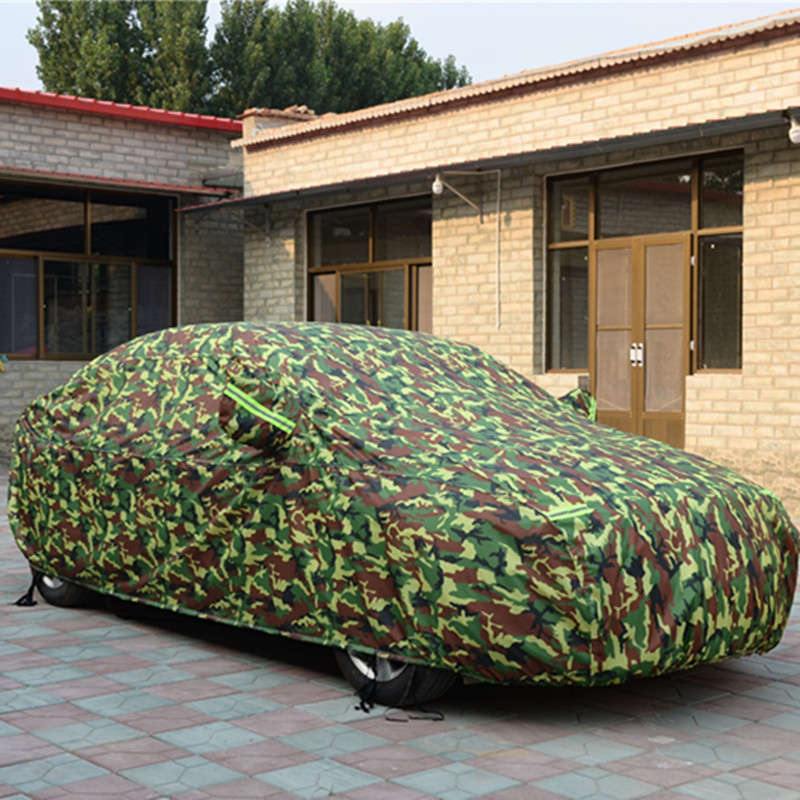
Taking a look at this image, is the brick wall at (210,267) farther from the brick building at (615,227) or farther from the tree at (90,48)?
the tree at (90,48)

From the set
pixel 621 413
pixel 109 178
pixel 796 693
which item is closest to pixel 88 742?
pixel 796 693

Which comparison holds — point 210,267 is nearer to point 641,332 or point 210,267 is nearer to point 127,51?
point 641,332

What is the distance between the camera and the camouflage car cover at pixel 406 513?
459 centimetres

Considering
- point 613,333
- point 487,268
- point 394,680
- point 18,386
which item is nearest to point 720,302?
point 613,333

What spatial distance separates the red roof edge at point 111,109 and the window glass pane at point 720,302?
9695mm

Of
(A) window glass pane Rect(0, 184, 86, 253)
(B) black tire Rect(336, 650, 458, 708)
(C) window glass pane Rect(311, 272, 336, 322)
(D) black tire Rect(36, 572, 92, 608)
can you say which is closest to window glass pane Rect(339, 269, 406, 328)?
(C) window glass pane Rect(311, 272, 336, 322)

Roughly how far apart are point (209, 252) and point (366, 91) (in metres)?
23.2

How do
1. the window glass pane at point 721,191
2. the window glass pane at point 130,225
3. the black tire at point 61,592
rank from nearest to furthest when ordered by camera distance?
the black tire at point 61,592 → the window glass pane at point 721,191 → the window glass pane at point 130,225

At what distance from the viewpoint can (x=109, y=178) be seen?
1884cm

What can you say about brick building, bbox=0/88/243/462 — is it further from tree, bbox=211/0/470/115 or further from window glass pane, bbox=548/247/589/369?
tree, bbox=211/0/470/115

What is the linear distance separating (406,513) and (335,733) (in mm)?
875

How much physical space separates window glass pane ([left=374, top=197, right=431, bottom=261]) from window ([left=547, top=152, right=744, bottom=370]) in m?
2.22

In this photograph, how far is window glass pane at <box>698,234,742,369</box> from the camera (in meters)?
12.5

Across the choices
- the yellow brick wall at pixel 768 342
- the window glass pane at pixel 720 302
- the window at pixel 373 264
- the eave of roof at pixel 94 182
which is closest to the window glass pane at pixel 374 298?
the window at pixel 373 264
